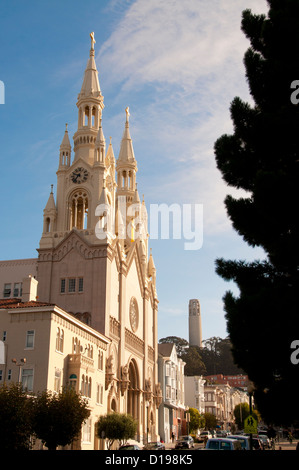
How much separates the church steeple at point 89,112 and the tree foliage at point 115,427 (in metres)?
32.6

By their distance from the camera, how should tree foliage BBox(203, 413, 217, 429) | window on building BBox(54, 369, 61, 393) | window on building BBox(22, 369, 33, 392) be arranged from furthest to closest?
tree foliage BBox(203, 413, 217, 429)
window on building BBox(54, 369, 61, 393)
window on building BBox(22, 369, 33, 392)

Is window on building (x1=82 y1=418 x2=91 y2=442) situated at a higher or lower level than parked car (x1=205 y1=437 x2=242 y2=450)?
higher

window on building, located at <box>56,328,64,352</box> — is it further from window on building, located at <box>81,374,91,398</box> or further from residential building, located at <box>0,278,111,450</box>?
window on building, located at <box>81,374,91,398</box>

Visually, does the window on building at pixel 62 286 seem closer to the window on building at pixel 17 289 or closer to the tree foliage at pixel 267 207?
the window on building at pixel 17 289

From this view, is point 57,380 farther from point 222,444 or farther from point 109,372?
point 222,444

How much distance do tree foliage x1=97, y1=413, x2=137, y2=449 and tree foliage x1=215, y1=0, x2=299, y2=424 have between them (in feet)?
105

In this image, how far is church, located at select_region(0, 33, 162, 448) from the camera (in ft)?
199

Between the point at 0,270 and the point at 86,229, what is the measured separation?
1729cm

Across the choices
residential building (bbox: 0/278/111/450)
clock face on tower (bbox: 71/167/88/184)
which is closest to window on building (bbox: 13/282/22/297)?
clock face on tower (bbox: 71/167/88/184)

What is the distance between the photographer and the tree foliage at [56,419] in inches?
1299

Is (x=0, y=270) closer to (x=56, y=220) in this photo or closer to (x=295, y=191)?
(x=56, y=220)

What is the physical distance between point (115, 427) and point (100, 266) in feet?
62.4

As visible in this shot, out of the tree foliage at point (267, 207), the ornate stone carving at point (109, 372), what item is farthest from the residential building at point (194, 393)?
the tree foliage at point (267, 207)

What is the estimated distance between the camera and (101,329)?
191 ft
